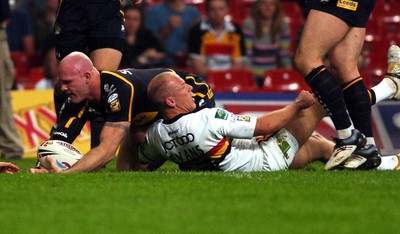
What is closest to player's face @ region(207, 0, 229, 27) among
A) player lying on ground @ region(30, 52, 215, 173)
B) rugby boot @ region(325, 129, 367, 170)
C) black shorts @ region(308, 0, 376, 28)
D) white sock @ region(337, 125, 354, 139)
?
black shorts @ region(308, 0, 376, 28)

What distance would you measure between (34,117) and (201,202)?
6.73m

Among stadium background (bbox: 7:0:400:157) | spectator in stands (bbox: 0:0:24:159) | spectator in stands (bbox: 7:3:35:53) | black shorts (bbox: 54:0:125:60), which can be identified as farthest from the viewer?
spectator in stands (bbox: 7:3:35:53)

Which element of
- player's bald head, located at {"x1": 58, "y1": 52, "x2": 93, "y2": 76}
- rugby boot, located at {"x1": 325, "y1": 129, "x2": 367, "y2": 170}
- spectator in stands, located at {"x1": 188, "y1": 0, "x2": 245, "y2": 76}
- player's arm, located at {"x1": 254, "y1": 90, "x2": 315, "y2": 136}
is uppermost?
player's bald head, located at {"x1": 58, "y1": 52, "x2": 93, "y2": 76}

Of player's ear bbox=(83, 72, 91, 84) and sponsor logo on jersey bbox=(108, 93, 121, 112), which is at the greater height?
player's ear bbox=(83, 72, 91, 84)

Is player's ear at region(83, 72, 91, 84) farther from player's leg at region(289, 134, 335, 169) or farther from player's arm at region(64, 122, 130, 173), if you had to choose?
player's leg at region(289, 134, 335, 169)

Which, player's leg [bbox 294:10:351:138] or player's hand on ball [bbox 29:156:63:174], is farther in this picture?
player's leg [bbox 294:10:351:138]

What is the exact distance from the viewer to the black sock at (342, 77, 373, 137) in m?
8.78

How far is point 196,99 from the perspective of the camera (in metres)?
8.53

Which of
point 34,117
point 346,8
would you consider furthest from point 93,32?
point 34,117

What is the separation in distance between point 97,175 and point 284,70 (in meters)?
6.41

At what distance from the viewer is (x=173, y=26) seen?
49.1 feet

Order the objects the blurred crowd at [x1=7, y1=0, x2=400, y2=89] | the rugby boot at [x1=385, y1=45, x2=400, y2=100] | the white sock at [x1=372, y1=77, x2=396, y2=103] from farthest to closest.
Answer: the blurred crowd at [x1=7, y1=0, x2=400, y2=89]
the rugby boot at [x1=385, y1=45, x2=400, y2=100]
the white sock at [x1=372, y1=77, x2=396, y2=103]

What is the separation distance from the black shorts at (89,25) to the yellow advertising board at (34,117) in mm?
3160

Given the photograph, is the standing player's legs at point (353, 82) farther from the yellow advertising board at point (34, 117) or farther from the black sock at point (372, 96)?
the yellow advertising board at point (34, 117)
